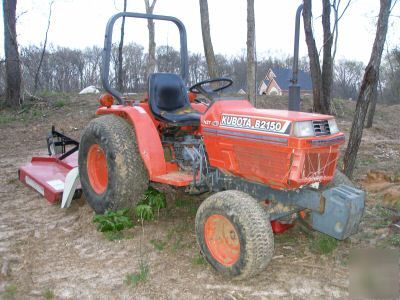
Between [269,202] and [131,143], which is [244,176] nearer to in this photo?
[269,202]

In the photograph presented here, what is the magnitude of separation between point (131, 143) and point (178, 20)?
161cm

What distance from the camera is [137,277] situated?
122 inches

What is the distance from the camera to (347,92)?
48.9m

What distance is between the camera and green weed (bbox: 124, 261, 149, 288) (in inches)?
120

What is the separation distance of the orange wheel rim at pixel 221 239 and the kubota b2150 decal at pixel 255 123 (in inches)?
27.2

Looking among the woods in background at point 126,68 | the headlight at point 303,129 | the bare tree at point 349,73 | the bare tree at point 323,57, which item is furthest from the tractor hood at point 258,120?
the bare tree at point 349,73

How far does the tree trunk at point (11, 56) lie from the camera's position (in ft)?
39.1

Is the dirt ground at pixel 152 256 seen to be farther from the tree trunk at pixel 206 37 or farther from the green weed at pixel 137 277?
the tree trunk at pixel 206 37

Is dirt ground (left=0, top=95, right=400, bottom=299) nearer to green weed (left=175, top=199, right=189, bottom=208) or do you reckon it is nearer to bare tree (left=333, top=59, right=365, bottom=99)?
green weed (left=175, top=199, right=189, bottom=208)

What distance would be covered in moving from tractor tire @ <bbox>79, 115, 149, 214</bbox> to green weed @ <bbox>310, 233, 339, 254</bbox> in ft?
5.04

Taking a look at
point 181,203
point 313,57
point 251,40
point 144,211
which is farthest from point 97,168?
point 251,40

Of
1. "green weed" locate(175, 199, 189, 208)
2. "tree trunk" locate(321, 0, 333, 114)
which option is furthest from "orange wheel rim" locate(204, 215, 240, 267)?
"tree trunk" locate(321, 0, 333, 114)

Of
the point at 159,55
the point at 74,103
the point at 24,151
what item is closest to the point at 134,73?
the point at 159,55

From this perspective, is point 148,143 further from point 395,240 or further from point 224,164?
point 395,240
